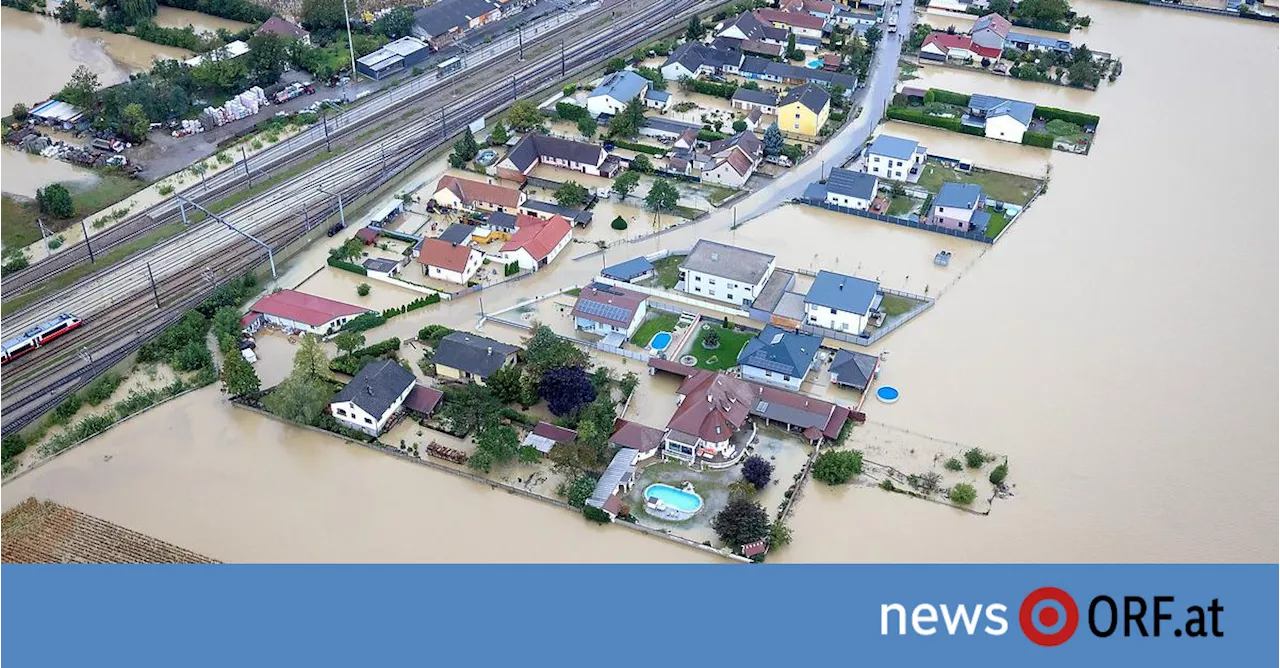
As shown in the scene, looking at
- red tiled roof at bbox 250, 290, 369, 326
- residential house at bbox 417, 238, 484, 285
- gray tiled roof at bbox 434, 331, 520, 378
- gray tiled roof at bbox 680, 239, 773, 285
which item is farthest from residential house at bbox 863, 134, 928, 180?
red tiled roof at bbox 250, 290, 369, 326

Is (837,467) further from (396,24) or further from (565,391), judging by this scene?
(396,24)

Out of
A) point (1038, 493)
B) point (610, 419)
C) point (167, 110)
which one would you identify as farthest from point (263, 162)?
point (1038, 493)

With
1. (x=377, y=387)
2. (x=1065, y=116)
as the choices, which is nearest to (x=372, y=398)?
(x=377, y=387)

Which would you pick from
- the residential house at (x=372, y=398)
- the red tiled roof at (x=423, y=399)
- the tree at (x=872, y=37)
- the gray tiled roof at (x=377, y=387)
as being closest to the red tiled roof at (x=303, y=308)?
the gray tiled roof at (x=377, y=387)

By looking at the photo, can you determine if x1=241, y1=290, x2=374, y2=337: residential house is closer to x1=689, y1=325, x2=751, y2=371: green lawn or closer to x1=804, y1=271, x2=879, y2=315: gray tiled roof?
x1=689, y1=325, x2=751, y2=371: green lawn

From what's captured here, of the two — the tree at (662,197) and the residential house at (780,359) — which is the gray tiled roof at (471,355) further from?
the tree at (662,197)
